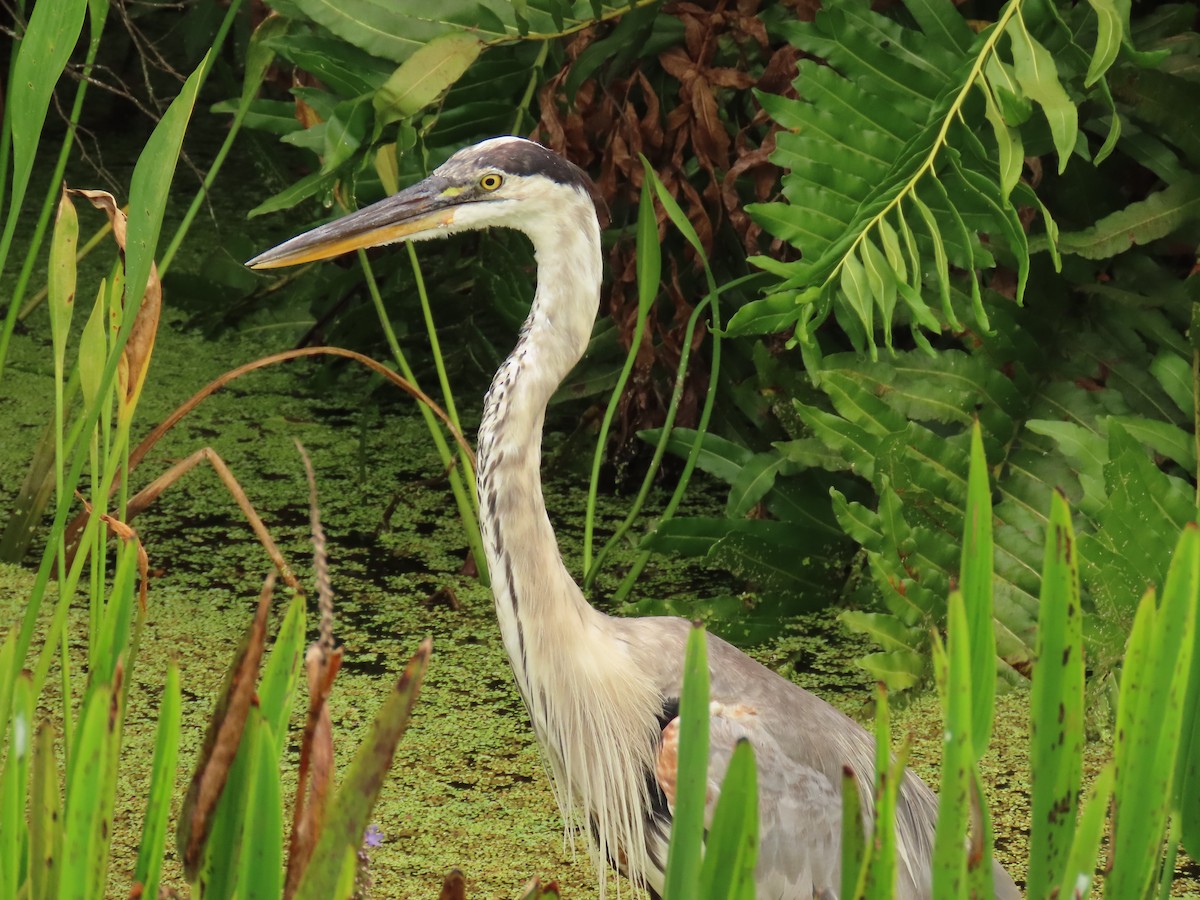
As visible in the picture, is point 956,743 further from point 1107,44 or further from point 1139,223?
A: point 1139,223

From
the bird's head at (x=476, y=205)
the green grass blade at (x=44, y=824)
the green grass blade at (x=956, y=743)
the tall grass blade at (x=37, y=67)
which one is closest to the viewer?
the green grass blade at (x=956, y=743)

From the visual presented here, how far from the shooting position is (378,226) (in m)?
1.79

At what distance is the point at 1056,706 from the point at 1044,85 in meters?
1.33

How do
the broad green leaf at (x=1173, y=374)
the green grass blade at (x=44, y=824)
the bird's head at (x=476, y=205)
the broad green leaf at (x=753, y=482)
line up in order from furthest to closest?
the broad green leaf at (x=753, y=482)
the broad green leaf at (x=1173, y=374)
the bird's head at (x=476, y=205)
the green grass blade at (x=44, y=824)

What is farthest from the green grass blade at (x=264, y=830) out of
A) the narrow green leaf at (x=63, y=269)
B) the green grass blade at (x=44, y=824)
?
the narrow green leaf at (x=63, y=269)

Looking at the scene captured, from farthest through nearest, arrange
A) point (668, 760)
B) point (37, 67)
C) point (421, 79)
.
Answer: point (421, 79), point (668, 760), point (37, 67)

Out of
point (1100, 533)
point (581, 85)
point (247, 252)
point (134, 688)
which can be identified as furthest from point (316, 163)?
point (1100, 533)

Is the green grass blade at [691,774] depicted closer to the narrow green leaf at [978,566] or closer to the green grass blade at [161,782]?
the narrow green leaf at [978,566]

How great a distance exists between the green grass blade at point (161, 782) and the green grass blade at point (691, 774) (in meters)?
0.25

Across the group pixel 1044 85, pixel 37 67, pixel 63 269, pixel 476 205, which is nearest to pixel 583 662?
pixel 476 205

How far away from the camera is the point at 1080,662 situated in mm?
702

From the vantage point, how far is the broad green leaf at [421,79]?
2211 millimetres

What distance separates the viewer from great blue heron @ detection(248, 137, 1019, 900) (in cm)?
169

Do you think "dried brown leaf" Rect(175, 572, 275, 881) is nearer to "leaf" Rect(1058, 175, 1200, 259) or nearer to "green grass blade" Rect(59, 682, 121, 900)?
"green grass blade" Rect(59, 682, 121, 900)
